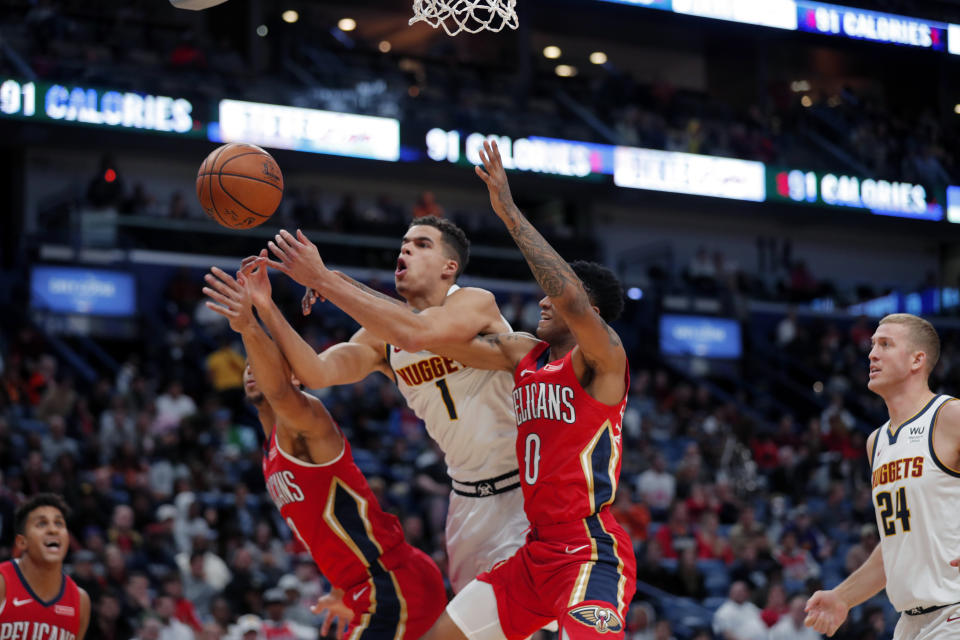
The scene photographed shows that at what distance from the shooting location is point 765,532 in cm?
1396

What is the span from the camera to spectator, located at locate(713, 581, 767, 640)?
1156 cm

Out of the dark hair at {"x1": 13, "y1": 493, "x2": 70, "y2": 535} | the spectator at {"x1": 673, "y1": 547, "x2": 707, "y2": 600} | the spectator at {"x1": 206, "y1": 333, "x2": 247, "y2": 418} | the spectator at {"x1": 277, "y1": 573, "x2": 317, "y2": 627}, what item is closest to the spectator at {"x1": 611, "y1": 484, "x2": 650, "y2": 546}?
the spectator at {"x1": 673, "y1": 547, "x2": 707, "y2": 600}

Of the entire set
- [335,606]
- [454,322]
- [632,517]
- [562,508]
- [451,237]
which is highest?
[451,237]

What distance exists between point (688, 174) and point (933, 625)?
17.5 metres

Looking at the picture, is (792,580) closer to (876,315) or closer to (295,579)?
(295,579)

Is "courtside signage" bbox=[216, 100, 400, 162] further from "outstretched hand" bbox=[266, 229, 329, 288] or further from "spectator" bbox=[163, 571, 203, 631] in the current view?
"outstretched hand" bbox=[266, 229, 329, 288]

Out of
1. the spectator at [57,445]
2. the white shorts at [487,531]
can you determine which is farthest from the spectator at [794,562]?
the white shorts at [487,531]

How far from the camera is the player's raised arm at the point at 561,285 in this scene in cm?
498

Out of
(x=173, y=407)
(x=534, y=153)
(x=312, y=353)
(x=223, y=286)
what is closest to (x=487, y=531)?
(x=312, y=353)

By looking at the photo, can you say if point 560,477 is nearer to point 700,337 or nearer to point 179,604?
point 179,604

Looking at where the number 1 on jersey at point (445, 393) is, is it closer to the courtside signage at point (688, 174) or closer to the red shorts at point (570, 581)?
the red shorts at point (570, 581)

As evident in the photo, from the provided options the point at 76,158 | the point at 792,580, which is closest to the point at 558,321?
the point at 792,580

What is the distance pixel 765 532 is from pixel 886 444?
880cm

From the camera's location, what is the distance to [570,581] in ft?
16.3
